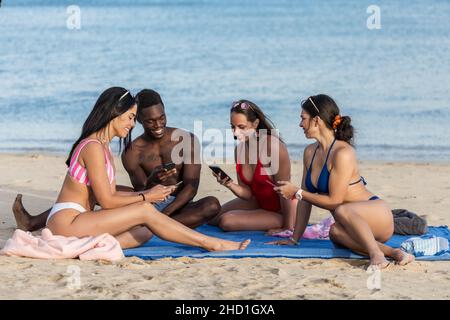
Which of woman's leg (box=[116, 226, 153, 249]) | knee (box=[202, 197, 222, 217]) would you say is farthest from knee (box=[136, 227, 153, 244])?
knee (box=[202, 197, 222, 217])

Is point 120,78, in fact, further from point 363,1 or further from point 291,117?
point 363,1

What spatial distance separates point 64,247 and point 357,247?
2088 mm

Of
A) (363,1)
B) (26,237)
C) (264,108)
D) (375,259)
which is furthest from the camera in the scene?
(363,1)

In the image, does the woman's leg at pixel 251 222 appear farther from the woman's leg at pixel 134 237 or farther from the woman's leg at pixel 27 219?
the woman's leg at pixel 27 219

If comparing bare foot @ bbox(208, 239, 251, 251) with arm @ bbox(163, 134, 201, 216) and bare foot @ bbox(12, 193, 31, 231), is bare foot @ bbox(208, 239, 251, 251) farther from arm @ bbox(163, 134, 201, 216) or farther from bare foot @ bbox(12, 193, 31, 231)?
bare foot @ bbox(12, 193, 31, 231)

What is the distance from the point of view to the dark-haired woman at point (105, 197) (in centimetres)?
673

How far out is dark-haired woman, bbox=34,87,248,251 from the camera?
22.1 ft

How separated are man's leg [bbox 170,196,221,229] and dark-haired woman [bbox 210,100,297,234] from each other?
8.0 inches

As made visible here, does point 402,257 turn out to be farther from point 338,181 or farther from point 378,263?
point 338,181

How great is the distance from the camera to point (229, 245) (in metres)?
7.02

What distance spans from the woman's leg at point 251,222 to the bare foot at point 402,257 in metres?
1.49

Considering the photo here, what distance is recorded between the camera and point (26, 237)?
6.84m

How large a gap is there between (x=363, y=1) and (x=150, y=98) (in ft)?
119
